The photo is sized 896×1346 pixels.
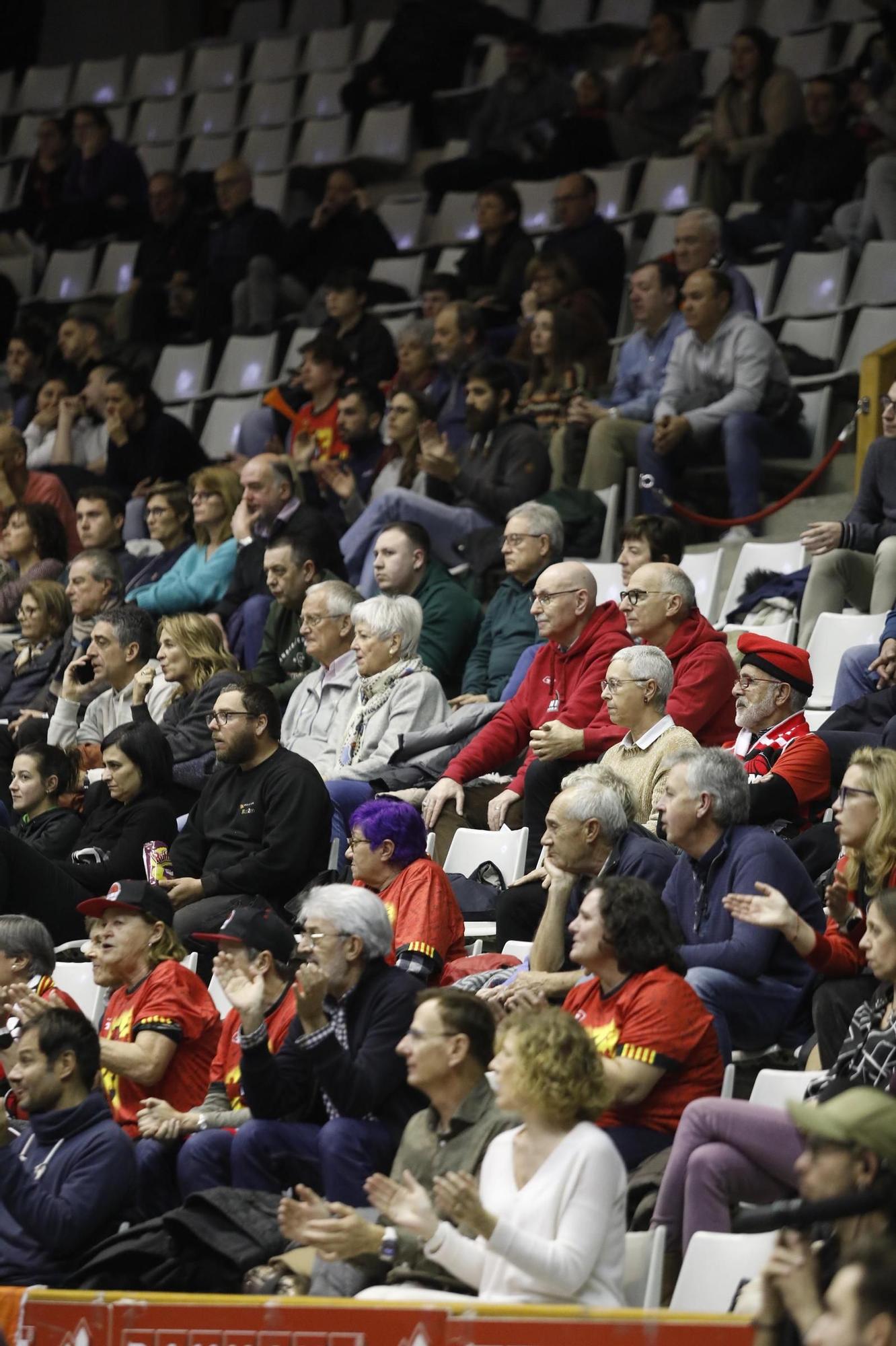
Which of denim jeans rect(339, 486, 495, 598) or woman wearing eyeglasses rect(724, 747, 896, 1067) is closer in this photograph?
woman wearing eyeglasses rect(724, 747, 896, 1067)

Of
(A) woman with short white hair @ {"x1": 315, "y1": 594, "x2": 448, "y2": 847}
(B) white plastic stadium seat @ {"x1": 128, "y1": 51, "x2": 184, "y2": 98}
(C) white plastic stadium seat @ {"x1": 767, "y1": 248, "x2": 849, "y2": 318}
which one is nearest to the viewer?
(A) woman with short white hair @ {"x1": 315, "y1": 594, "x2": 448, "y2": 847}

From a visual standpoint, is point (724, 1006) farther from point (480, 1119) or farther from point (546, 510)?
point (546, 510)

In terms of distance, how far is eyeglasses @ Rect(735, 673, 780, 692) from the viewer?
554 cm

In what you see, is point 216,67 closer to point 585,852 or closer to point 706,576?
point 706,576

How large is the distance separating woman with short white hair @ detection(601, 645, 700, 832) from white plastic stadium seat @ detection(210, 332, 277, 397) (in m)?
5.11

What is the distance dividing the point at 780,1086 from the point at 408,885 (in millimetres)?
1157

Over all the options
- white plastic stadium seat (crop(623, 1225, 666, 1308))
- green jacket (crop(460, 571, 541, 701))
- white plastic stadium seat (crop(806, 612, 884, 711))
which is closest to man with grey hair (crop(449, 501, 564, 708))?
green jacket (crop(460, 571, 541, 701))

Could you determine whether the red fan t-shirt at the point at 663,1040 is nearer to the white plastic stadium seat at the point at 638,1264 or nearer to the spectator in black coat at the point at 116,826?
the white plastic stadium seat at the point at 638,1264

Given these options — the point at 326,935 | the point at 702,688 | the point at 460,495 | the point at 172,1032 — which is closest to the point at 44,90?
the point at 460,495

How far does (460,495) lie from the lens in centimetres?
793

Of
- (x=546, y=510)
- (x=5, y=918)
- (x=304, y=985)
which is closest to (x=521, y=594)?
(x=546, y=510)

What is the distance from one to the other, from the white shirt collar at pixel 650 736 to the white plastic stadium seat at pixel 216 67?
8507 mm

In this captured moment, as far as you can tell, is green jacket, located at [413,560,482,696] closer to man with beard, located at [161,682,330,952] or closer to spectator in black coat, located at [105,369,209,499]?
man with beard, located at [161,682,330,952]

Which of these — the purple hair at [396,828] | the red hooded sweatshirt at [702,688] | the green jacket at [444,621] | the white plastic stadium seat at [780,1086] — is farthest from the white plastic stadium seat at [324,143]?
the white plastic stadium seat at [780,1086]
